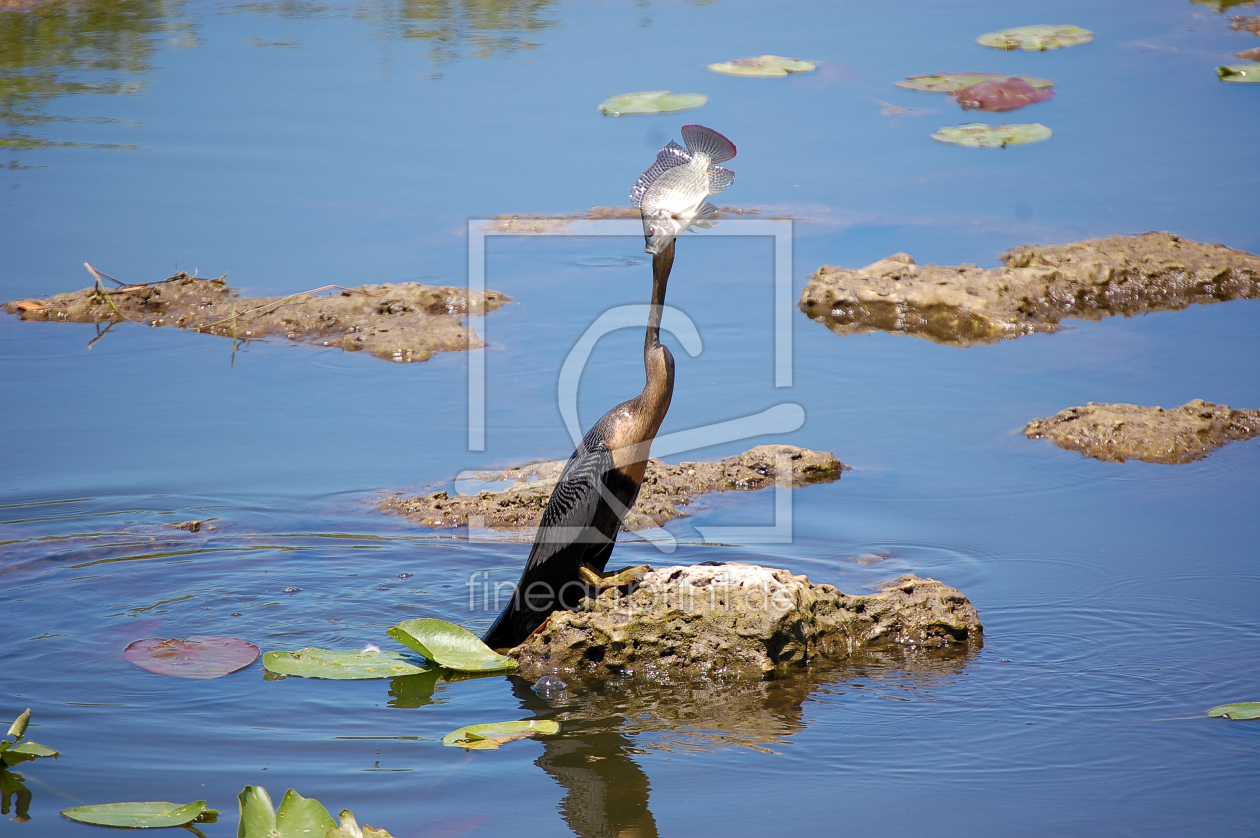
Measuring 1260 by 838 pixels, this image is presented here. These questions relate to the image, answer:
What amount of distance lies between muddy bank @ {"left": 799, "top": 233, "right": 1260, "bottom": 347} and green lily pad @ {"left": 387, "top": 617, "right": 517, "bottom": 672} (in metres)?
4.17

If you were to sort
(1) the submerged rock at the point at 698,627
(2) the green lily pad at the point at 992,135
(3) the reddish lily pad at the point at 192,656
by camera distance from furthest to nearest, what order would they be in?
(2) the green lily pad at the point at 992,135
(3) the reddish lily pad at the point at 192,656
(1) the submerged rock at the point at 698,627

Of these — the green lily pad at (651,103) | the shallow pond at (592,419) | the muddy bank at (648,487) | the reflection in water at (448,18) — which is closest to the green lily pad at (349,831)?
the shallow pond at (592,419)

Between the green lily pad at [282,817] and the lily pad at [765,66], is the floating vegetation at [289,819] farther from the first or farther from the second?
the lily pad at [765,66]

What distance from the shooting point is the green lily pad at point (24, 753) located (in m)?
3.60

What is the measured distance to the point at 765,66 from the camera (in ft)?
39.1

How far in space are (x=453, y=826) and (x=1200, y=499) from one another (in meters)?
3.74

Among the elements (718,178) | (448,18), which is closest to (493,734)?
(718,178)

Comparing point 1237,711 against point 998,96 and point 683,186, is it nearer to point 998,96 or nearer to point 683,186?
point 683,186

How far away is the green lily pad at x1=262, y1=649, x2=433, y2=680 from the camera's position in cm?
416

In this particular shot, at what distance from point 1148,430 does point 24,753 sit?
195 inches

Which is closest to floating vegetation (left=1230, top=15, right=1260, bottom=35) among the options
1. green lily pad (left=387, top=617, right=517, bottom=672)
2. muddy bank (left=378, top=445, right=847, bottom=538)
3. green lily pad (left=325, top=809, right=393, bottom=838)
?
muddy bank (left=378, top=445, right=847, bottom=538)

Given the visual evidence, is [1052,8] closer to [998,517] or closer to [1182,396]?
[1182,396]

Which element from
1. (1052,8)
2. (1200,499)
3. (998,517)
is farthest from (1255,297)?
(1052,8)

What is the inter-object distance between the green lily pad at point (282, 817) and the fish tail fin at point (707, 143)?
2115mm
